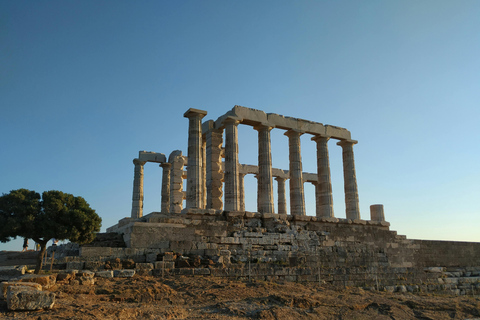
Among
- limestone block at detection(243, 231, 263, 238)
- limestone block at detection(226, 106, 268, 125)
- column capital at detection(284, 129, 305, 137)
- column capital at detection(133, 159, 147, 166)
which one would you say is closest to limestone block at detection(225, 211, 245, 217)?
limestone block at detection(243, 231, 263, 238)

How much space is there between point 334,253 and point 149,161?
1694 cm

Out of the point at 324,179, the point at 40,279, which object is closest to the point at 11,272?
the point at 40,279

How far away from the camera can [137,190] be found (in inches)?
1243

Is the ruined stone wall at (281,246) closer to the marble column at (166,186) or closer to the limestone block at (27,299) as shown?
the limestone block at (27,299)

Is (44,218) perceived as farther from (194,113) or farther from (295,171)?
(295,171)

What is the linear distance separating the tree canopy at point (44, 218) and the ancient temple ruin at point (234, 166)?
16.6 ft

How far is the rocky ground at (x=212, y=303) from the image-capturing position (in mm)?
9539

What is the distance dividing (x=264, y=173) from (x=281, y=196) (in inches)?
462

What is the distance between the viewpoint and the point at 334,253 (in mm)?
21391

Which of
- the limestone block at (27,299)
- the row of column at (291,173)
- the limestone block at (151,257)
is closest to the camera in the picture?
the limestone block at (27,299)

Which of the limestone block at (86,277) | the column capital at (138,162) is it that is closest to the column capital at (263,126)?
the column capital at (138,162)

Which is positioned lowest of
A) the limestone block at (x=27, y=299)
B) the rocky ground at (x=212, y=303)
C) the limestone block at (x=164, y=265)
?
the rocky ground at (x=212, y=303)

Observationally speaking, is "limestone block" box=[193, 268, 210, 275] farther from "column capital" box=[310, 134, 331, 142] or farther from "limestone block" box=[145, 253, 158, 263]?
"column capital" box=[310, 134, 331, 142]

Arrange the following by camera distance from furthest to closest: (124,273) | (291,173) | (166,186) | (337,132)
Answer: (166,186), (337,132), (291,173), (124,273)
